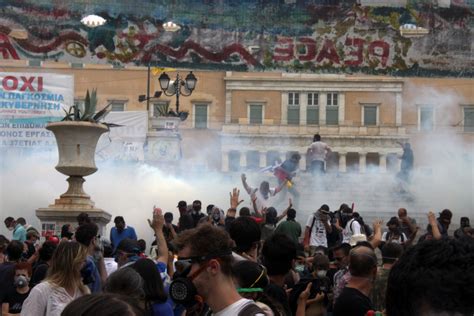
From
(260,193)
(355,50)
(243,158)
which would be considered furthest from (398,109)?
(260,193)

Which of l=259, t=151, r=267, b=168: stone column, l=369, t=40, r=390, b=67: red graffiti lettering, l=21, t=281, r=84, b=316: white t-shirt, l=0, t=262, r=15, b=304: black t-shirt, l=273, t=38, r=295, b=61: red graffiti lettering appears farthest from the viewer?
l=259, t=151, r=267, b=168: stone column

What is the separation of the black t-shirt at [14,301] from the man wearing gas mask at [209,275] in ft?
11.9

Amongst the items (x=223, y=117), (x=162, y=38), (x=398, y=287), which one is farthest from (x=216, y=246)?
(x=223, y=117)

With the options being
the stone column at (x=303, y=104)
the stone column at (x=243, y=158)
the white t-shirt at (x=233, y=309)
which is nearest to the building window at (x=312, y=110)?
the stone column at (x=303, y=104)

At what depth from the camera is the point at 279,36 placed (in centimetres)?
2425

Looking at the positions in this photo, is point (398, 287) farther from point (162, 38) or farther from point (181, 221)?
point (162, 38)

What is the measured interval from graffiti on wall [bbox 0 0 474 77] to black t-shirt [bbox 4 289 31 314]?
16405 millimetres

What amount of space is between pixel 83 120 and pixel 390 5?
Answer: 9418mm

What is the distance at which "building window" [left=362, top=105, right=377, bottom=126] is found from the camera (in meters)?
65.0

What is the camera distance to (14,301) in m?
7.78

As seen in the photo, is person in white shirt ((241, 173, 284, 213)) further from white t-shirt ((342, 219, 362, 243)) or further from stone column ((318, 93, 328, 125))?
stone column ((318, 93, 328, 125))

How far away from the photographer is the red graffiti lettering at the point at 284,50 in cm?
2425

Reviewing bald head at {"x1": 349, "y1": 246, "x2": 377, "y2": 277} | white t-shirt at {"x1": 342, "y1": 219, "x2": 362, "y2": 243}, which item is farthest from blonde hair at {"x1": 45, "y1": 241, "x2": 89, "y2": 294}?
white t-shirt at {"x1": 342, "y1": 219, "x2": 362, "y2": 243}

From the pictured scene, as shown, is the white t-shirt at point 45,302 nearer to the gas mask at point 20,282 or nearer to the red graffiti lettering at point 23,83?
the gas mask at point 20,282
